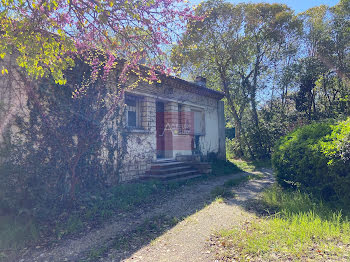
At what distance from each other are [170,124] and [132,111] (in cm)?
184

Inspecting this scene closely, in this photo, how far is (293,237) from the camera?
10.1 ft

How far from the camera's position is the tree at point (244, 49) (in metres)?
12.2

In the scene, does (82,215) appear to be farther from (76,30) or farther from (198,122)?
(198,122)

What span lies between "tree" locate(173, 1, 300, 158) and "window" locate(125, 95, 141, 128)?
4917 mm

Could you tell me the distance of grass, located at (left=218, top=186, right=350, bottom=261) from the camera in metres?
2.76

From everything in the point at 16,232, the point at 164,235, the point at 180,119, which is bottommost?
the point at 164,235

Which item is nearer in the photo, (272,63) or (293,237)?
(293,237)

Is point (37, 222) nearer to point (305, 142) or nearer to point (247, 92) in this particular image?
point (305, 142)

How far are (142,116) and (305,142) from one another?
508cm

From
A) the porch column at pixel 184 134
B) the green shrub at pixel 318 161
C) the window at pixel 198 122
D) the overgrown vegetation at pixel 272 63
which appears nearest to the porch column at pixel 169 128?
the porch column at pixel 184 134

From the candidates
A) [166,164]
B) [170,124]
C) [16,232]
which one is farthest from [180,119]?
[16,232]

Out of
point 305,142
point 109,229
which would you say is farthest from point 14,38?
point 305,142

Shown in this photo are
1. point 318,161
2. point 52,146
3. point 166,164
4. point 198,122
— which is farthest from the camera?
point 198,122

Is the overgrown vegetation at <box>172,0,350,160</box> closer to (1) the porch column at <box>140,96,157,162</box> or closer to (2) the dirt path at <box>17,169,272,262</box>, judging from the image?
(1) the porch column at <box>140,96,157,162</box>
